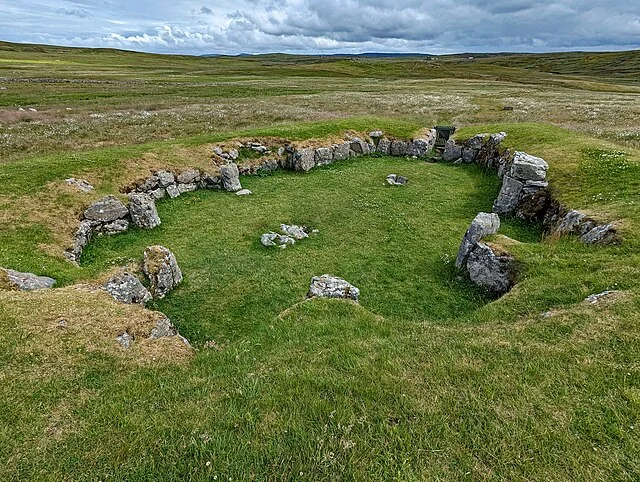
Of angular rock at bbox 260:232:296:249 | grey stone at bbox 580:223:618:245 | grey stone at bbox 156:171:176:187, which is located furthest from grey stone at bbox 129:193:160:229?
grey stone at bbox 580:223:618:245

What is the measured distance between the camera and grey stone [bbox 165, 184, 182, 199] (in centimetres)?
3112

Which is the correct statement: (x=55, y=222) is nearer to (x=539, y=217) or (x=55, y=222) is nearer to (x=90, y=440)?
(x=90, y=440)

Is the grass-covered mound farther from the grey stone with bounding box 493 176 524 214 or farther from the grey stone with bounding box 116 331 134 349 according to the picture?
the grey stone with bounding box 493 176 524 214

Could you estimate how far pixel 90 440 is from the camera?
28.9 ft

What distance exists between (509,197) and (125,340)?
2529 cm

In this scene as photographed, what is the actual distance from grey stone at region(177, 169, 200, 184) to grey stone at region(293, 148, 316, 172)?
9622 millimetres

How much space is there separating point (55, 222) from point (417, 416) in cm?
2283

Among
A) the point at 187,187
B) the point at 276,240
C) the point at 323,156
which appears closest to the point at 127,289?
the point at 276,240

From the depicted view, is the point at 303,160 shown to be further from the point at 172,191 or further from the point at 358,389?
the point at 358,389

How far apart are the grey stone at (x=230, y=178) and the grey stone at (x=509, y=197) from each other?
20.0 m

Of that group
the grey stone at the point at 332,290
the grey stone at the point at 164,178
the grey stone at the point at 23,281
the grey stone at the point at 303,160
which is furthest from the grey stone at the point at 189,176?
the grey stone at the point at 332,290

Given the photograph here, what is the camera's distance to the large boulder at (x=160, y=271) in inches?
754

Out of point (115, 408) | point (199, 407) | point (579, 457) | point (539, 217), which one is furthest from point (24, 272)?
point (539, 217)

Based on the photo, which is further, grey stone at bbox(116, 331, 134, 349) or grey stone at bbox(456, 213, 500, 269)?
grey stone at bbox(456, 213, 500, 269)
